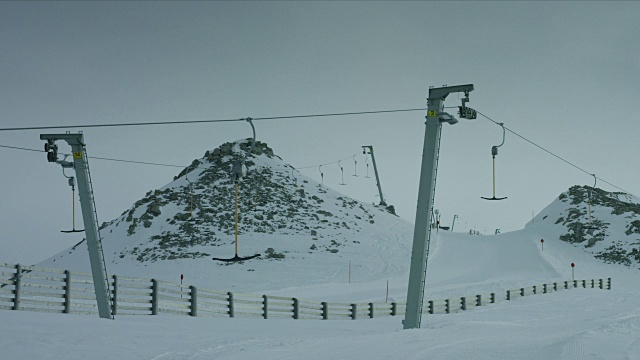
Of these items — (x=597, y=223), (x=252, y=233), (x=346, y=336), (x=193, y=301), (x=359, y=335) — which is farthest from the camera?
(x=597, y=223)

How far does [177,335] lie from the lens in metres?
16.9

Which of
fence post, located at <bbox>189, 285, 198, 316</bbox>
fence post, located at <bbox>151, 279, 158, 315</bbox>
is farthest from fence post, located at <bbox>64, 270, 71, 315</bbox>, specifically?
fence post, located at <bbox>189, 285, 198, 316</bbox>

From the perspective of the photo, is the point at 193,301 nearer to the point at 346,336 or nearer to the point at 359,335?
the point at 346,336

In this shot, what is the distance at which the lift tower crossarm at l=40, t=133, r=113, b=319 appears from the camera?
21484 millimetres

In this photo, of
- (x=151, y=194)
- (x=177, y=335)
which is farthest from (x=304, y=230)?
(x=177, y=335)

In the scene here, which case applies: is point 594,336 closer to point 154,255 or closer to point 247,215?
point 154,255

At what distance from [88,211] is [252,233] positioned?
57.9m

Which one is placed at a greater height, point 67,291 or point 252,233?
point 252,233

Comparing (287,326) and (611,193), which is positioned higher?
(611,193)

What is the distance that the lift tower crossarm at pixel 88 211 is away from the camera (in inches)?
846

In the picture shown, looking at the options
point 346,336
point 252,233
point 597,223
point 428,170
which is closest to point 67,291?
point 346,336

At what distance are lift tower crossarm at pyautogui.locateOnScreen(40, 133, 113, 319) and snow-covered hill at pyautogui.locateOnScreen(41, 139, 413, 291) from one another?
3128cm

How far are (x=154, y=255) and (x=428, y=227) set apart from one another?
5898cm

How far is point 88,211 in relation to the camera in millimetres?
21781
